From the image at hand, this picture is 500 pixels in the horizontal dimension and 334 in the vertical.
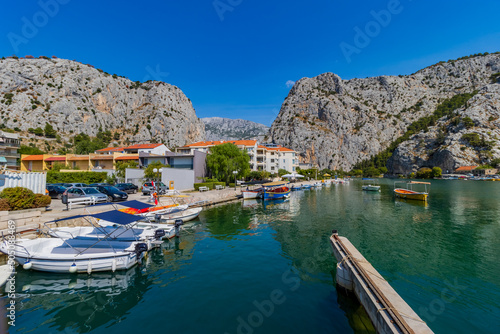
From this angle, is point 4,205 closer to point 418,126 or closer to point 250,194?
point 250,194

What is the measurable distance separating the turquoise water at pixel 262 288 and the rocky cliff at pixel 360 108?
128 metres

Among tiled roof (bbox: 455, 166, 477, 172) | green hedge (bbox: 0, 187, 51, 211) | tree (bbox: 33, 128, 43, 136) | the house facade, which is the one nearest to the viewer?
green hedge (bbox: 0, 187, 51, 211)

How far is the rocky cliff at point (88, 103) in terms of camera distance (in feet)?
293

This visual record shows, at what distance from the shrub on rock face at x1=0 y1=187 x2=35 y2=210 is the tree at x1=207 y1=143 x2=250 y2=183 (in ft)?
110

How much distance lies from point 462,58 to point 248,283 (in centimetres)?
24525

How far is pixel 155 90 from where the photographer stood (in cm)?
12462

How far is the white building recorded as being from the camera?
242ft

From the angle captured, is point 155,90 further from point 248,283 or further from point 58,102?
point 248,283

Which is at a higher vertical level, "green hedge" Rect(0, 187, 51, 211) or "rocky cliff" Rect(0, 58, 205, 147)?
"rocky cliff" Rect(0, 58, 205, 147)

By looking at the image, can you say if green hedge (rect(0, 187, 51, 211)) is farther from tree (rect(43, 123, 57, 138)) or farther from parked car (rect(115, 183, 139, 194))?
tree (rect(43, 123, 57, 138))

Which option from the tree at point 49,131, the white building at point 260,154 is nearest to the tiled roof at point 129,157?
the white building at point 260,154

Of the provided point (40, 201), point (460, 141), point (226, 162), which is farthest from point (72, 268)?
point (460, 141)

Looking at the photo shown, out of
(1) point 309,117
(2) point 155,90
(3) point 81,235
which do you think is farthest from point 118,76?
(3) point 81,235

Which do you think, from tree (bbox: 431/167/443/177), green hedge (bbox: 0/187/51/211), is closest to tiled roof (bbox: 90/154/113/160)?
green hedge (bbox: 0/187/51/211)
